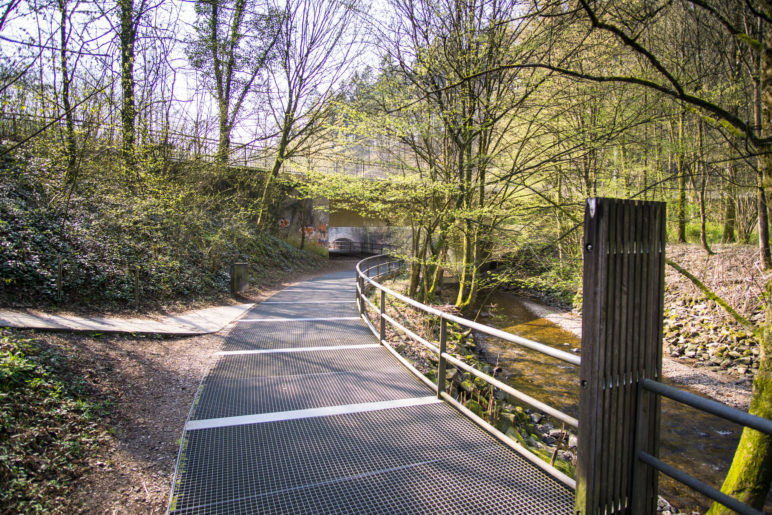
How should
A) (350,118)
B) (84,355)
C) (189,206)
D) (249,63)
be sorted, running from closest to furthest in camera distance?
1. (84,355)
2. (350,118)
3. (189,206)
4. (249,63)

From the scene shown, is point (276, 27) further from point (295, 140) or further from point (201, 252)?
point (201, 252)

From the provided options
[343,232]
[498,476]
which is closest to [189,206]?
[498,476]

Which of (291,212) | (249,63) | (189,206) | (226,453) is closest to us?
(226,453)

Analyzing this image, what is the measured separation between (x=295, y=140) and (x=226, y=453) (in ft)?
60.0

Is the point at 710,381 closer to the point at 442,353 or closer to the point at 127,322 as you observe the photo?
the point at 442,353

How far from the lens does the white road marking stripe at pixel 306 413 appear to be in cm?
368

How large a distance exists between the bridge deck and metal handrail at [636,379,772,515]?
26.5 inches

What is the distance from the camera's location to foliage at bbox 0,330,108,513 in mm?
2629

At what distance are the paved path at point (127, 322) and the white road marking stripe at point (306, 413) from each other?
3.79m

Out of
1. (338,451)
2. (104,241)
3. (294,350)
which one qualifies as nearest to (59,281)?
(104,241)

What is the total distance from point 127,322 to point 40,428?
14.9 feet

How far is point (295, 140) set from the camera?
19.8 m

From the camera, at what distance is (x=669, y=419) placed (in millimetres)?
7719

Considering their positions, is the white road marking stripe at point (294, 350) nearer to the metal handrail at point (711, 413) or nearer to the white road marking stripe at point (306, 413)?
the white road marking stripe at point (306, 413)
